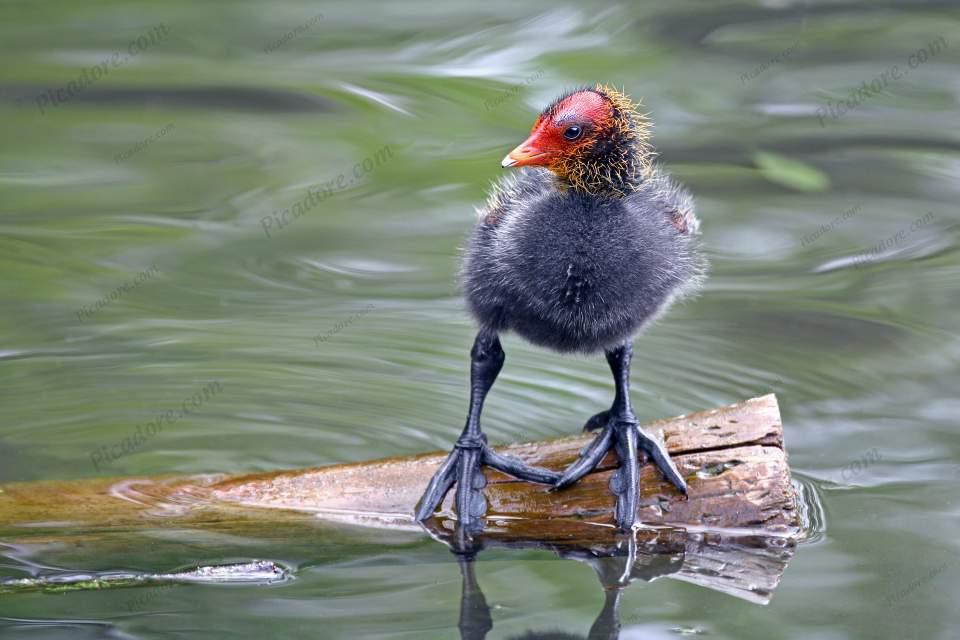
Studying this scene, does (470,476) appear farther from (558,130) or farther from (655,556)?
(558,130)

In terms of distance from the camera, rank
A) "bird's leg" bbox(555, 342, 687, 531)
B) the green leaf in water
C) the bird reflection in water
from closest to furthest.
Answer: the bird reflection in water
"bird's leg" bbox(555, 342, 687, 531)
the green leaf in water

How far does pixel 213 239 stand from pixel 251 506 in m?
2.87

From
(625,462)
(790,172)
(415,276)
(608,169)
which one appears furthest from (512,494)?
(790,172)

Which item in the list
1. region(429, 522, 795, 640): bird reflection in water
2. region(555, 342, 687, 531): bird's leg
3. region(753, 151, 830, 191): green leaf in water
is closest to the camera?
region(429, 522, 795, 640): bird reflection in water

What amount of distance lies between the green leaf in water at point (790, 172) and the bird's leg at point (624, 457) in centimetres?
338

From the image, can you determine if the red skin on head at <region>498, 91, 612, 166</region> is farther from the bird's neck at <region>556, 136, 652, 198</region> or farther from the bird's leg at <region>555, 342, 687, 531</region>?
the bird's leg at <region>555, 342, 687, 531</region>

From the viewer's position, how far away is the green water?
4.13 meters

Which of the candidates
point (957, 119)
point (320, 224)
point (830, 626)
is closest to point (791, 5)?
point (957, 119)

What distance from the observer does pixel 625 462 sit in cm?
428

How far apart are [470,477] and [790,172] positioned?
13.0 ft

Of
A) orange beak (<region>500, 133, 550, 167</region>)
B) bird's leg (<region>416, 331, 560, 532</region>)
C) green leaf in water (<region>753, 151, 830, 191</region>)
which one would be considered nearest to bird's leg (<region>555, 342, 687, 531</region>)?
bird's leg (<region>416, 331, 560, 532</region>)

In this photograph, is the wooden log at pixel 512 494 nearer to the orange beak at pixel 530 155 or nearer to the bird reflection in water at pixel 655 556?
the bird reflection in water at pixel 655 556

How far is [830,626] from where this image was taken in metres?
3.97

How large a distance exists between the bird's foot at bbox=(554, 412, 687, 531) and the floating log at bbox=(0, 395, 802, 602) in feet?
0.11
